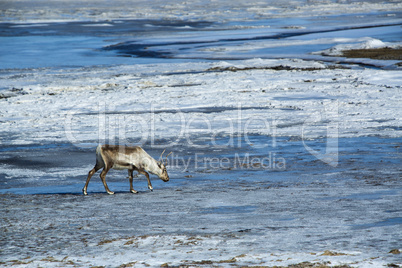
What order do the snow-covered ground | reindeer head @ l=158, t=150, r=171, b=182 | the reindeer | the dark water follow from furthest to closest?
the dark water, reindeer head @ l=158, t=150, r=171, b=182, the reindeer, the snow-covered ground

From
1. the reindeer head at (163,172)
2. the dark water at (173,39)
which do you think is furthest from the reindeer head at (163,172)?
the dark water at (173,39)

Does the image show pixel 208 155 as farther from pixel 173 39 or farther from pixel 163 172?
pixel 173 39

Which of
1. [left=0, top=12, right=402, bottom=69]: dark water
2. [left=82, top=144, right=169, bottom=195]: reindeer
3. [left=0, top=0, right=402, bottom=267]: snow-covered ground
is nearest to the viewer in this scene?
[left=0, top=0, right=402, bottom=267]: snow-covered ground

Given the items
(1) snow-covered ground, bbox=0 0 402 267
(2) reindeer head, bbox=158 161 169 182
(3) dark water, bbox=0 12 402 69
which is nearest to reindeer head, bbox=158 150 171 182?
(2) reindeer head, bbox=158 161 169 182

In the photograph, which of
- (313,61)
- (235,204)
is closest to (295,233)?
(235,204)

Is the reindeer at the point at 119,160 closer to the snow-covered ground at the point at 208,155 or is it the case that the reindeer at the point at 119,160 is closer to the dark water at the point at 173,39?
the snow-covered ground at the point at 208,155

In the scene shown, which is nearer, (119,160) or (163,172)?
(119,160)

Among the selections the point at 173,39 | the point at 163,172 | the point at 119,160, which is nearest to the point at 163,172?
the point at 163,172

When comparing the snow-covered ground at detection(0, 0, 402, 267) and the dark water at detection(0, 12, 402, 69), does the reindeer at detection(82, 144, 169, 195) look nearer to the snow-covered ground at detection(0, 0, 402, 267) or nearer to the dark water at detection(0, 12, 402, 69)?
the snow-covered ground at detection(0, 0, 402, 267)

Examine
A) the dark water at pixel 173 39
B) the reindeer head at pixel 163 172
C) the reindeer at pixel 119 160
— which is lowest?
the reindeer head at pixel 163 172

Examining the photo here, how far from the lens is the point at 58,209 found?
8594mm

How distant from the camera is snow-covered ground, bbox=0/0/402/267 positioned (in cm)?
653

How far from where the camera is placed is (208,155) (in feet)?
43.1

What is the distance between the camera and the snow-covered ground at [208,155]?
653 cm
